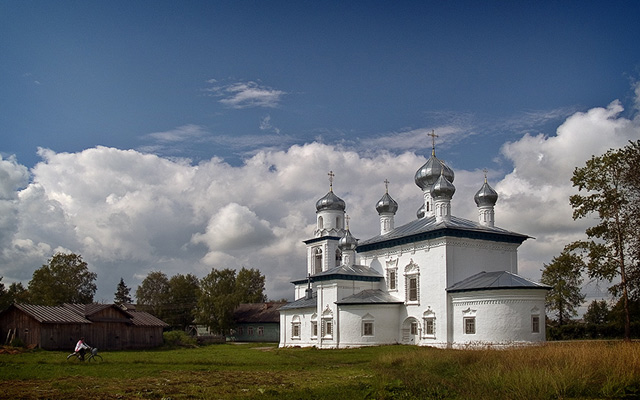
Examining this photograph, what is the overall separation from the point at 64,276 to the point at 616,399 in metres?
51.0

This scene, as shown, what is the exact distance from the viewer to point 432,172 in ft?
136

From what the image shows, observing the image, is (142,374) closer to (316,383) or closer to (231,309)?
(316,383)

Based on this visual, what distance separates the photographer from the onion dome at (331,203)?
5359cm

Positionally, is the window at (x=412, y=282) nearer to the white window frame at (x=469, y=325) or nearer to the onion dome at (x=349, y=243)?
the white window frame at (x=469, y=325)

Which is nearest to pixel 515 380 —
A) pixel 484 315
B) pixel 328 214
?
pixel 484 315

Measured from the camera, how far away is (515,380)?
12.7 metres

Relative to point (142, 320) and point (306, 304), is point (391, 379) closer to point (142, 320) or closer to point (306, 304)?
point (142, 320)

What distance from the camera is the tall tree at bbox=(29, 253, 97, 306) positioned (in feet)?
172

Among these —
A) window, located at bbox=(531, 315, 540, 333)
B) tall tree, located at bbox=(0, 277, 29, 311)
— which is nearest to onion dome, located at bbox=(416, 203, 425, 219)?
window, located at bbox=(531, 315, 540, 333)

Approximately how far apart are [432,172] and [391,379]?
2766 cm

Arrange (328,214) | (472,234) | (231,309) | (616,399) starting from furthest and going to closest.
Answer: (231,309) < (328,214) < (472,234) < (616,399)

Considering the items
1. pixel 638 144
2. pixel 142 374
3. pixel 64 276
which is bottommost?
pixel 142 374

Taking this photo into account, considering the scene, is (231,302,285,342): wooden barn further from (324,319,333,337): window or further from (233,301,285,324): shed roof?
(324,319,333,337): window

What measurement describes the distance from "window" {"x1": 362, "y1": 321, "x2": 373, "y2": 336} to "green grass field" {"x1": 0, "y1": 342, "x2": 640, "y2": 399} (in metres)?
16.1
